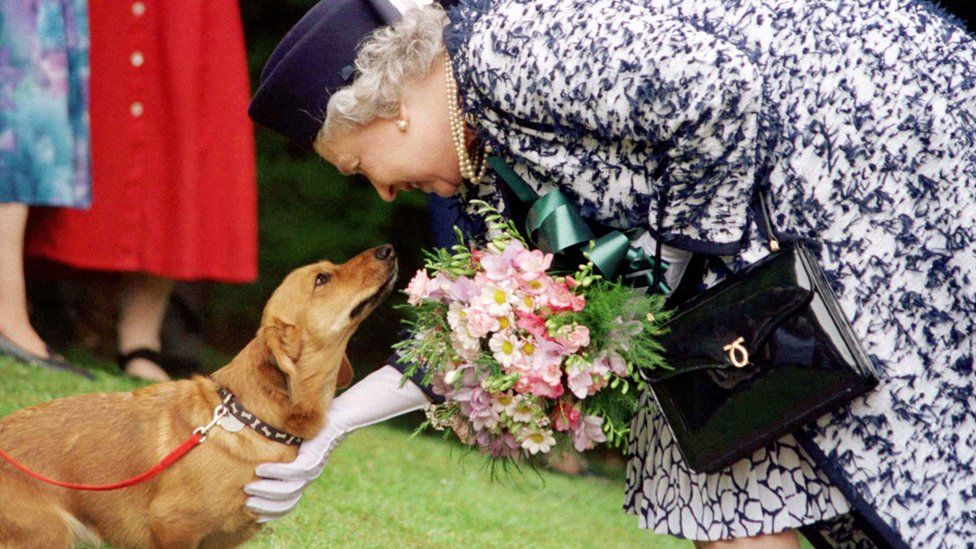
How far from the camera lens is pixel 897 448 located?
1.89m

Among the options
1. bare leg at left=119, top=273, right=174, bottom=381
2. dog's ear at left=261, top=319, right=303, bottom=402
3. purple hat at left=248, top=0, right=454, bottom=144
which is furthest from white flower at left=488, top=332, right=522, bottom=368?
bare leg at left=119, top=273, right=174, bottom=381

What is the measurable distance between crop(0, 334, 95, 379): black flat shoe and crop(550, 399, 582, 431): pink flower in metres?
2.57

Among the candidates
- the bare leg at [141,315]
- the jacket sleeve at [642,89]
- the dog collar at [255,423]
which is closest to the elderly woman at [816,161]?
the jacket sleeve at [642,89]

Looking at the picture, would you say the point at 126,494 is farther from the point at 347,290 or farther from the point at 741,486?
the point at 741,486

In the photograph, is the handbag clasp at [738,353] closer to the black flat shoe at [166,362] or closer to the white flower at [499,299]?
the white flower at [499,299]

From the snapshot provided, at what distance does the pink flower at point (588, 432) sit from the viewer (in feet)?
6.79

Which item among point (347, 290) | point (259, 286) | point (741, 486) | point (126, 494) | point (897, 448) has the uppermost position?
point (897, 448)

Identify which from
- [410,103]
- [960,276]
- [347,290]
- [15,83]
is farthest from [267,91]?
[15,83]

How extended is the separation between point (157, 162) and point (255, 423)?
1.87m

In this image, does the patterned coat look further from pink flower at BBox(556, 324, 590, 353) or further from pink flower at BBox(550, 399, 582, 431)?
pink flower at BBox(550, 399, 582, 431)

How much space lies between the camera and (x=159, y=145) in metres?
4.34

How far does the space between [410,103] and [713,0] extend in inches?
23.8

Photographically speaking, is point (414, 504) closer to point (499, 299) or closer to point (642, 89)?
point (499, 299)

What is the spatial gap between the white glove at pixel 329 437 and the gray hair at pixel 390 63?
758 mm
